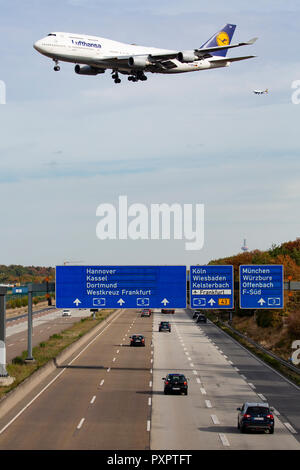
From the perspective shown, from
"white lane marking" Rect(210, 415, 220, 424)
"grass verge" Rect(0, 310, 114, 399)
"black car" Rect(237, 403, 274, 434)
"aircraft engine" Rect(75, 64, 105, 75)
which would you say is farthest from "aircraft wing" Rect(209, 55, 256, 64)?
"black car" Rect(237, 403, 274, 434)

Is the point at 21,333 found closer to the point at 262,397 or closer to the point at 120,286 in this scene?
the point at 120,286

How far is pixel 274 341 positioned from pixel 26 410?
6599cm

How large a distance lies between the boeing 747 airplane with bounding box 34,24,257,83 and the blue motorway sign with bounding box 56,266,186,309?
14809mm

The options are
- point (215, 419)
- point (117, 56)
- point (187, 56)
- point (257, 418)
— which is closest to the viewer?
point (257, 418)

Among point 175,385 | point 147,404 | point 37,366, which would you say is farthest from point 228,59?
point 147,404

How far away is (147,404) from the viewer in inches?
1923

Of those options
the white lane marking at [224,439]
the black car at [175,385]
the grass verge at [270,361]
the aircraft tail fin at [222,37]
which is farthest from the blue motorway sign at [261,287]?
the aircraft tail fin at [222,37]

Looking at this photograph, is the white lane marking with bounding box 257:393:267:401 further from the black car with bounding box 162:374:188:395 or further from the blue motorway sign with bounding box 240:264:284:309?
the blue motorway sign with bounding box 240:264:284:309

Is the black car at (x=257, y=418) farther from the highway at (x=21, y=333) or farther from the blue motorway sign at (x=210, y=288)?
the highway at (x=21, y=333)

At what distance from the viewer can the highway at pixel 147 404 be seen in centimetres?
3631

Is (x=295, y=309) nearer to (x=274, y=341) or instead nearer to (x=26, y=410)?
(x=274, y=341)

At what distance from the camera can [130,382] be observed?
198 ft

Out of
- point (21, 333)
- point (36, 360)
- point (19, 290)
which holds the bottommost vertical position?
point (36, 360)

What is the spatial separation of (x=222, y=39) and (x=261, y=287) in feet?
120
